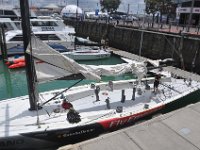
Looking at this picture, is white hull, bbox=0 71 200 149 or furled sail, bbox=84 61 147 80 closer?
white hull, bbox=0 71 200 149

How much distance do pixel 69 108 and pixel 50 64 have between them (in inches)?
89.1

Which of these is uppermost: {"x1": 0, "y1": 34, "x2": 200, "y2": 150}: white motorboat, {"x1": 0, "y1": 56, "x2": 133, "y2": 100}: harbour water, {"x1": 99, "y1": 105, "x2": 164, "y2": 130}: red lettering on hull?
{"x1": 0, "y1": 34, "x2": 200, "y2": 150}: white motorboat

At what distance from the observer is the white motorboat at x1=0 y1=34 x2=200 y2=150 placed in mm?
8738

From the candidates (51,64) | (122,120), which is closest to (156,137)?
(122,120)

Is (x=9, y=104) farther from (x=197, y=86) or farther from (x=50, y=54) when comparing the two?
(x=197, y=86)

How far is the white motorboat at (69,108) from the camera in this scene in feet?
28.7

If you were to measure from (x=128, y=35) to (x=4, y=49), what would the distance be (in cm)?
1537

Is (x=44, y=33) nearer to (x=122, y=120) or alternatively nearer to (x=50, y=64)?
(x=50, y=64)

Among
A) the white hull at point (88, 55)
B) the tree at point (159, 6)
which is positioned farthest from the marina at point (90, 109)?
the tree at point (159, 6)

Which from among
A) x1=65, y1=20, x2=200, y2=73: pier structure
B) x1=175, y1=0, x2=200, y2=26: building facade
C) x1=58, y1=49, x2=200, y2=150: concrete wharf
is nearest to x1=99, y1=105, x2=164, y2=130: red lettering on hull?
x1=58, y1=49, x2=200, y2=150: concrete wharf

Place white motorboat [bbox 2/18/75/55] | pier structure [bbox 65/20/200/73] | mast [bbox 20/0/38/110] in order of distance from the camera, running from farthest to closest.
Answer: white motorboat [bbox 2/18/75/55] → pier structure [bbox 65/20/200/73] → mast [bbox 20/0/38/110]

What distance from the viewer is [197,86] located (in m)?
13.5

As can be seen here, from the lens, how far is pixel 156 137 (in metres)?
8.48

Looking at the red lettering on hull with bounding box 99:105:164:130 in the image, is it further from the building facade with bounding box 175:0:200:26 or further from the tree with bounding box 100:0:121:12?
the tree with bounding box 100:0:121:12
